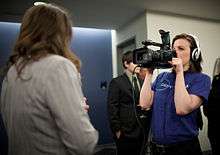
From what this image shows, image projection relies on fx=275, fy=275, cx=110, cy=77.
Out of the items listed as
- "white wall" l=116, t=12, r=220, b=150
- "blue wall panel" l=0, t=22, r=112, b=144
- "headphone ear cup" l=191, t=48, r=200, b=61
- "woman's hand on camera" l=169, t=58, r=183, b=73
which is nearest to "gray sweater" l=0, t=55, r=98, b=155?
"woman's hand on camera" l=169, t=58, r=183, b=73

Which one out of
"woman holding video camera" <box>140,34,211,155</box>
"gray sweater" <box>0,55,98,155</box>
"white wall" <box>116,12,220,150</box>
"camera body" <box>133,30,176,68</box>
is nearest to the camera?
"gray sweater" <box>0,55,98,155</box>

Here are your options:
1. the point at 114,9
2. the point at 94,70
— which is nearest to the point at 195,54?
the point at 114,9

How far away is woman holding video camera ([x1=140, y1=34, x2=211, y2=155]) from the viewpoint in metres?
1.54

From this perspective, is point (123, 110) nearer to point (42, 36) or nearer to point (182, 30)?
point (42, 36)

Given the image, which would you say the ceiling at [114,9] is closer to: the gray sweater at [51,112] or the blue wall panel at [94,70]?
the blue wall panel at [94,70]

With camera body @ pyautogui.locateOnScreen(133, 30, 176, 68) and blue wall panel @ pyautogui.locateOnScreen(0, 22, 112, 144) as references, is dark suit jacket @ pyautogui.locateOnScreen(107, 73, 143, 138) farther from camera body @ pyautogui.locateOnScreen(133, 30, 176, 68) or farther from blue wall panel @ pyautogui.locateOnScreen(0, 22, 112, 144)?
blue wall panel @ pyautogui.locateOnScreen(0, 22, 112, 144)

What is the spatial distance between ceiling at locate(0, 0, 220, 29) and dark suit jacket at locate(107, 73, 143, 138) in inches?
52.0

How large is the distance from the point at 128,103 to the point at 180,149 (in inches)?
50.7

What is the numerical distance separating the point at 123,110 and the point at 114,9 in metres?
1.68

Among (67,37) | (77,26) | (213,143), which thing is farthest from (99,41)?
(67,37)

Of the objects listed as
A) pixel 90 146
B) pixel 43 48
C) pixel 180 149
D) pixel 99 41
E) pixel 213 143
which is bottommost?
pixel 213 143

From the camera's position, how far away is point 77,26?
15.5ft

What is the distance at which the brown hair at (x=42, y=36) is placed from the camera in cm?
94

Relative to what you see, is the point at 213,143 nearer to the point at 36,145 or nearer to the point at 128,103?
the point at 128,103
